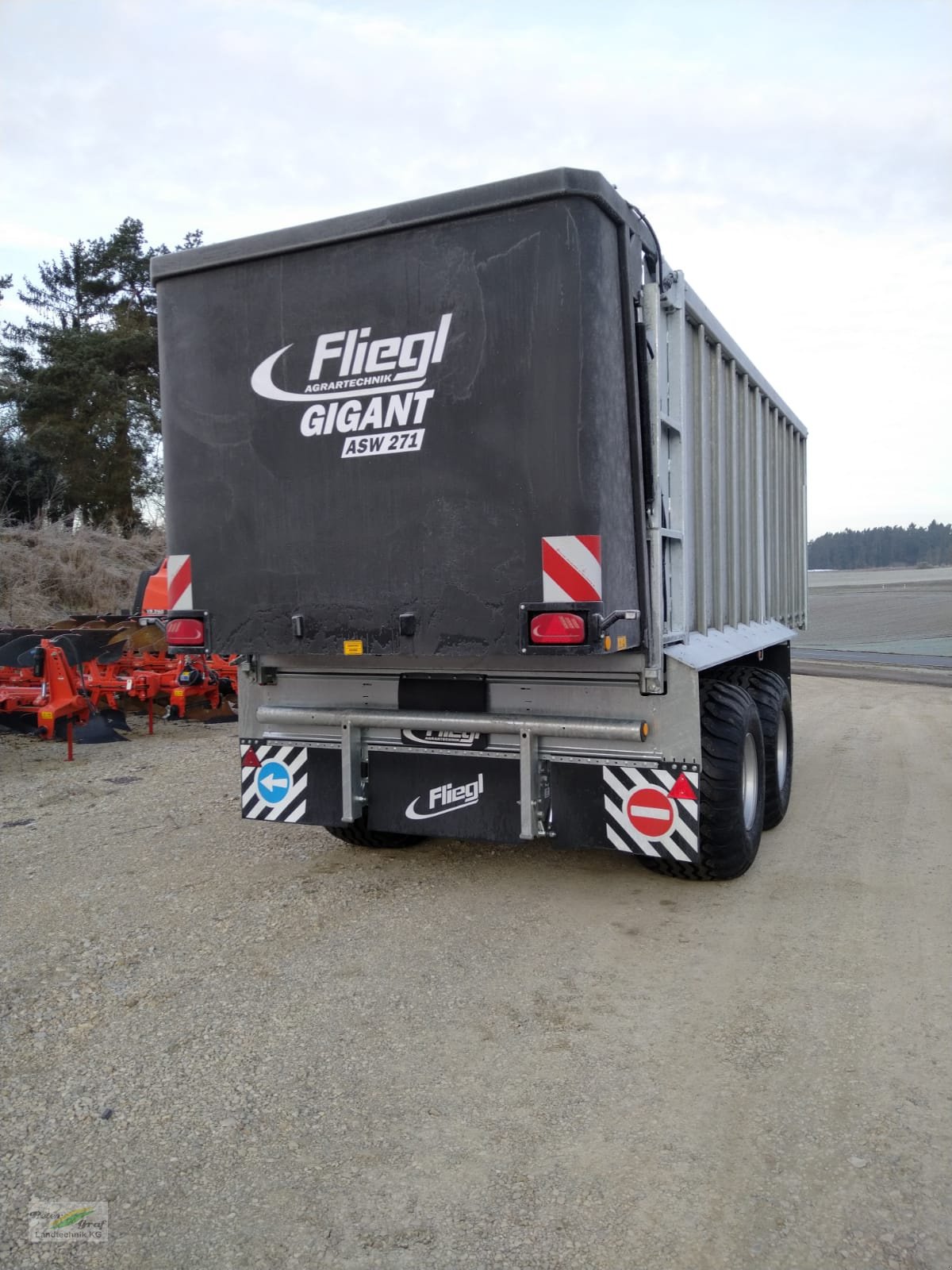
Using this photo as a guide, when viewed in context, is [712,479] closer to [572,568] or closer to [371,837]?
[572,568]

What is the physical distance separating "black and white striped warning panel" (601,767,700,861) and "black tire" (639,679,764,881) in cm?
19

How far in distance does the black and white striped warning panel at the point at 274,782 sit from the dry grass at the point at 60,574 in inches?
517

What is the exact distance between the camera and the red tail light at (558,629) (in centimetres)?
402

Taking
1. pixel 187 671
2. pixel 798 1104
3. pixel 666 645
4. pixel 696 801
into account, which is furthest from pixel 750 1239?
pixel 187 671

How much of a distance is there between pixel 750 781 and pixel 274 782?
2610mm

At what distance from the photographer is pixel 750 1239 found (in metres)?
2.33

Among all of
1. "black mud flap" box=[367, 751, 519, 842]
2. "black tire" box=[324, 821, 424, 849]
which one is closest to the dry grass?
"black tire" box=[324, 821, 424, 849]

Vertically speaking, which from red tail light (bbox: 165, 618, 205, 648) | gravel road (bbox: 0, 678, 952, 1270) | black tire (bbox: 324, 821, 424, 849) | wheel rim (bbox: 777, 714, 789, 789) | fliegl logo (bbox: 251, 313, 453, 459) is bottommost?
gravel road (bbox: 0, 678, 952, 1270)

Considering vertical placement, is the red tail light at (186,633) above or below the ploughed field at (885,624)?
above

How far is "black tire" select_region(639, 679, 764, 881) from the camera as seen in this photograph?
479 centimetres

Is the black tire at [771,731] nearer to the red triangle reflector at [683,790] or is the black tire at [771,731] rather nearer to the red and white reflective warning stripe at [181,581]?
the red triangle reflector at [683,790]

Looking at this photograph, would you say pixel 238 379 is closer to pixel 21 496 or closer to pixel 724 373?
pixel 724 373

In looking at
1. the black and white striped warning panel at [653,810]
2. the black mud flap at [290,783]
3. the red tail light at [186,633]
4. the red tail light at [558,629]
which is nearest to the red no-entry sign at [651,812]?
the black and white striped warning panel at [653,810]

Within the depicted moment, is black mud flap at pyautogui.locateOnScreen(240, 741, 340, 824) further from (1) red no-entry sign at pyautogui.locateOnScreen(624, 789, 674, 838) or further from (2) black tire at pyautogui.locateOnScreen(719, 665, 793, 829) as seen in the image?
(2) black tire at pyautogui.locateOnScreen(719, 665, 793, 829)
